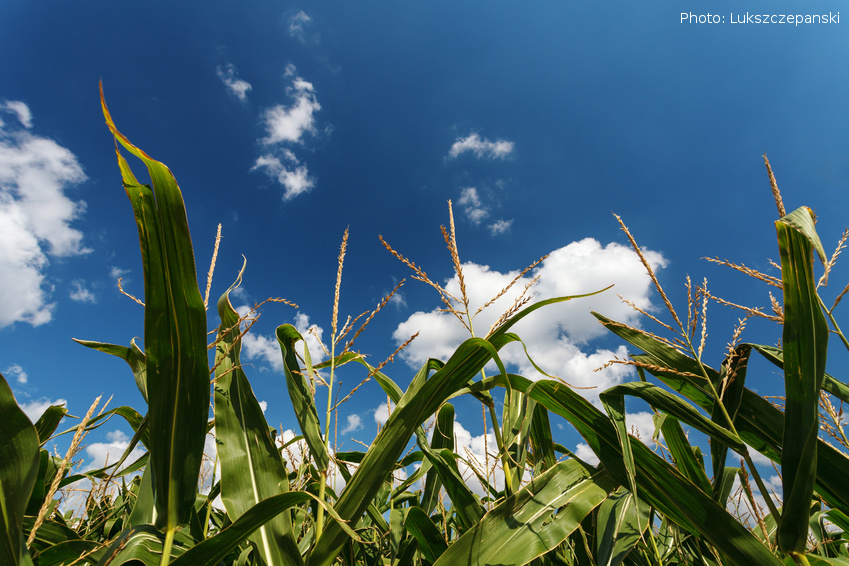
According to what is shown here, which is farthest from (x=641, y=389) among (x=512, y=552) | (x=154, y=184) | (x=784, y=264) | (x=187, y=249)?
(x=154, y=184)

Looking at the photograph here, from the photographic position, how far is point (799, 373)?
99 cm

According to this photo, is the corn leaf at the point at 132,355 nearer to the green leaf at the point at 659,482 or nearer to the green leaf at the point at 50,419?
the green leaf at the point at 50,419

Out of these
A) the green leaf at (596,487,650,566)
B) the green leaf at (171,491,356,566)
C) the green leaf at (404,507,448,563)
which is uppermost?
the green leaf at (171,491,356,566)

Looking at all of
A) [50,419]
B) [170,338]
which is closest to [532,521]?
[170,338]

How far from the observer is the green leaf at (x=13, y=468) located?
782 mm

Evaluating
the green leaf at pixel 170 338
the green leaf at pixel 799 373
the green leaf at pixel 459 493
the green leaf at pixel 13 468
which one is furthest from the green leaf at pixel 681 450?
the green leaf at pixel 13 468

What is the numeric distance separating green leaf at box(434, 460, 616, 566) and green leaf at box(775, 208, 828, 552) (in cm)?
42

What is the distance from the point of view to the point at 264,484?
1.22 metres

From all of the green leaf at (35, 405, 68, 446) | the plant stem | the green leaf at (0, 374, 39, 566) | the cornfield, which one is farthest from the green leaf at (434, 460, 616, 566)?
the green leaf at (35, 405, 68, 446)

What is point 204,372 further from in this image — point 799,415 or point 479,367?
point 799,415

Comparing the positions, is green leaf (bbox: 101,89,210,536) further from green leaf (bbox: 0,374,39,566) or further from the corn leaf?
the corn leaf

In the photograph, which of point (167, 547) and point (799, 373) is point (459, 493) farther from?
point (799, 373)

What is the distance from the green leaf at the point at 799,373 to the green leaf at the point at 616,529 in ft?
1.25

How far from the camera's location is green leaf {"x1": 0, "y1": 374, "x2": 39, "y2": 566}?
78cm
